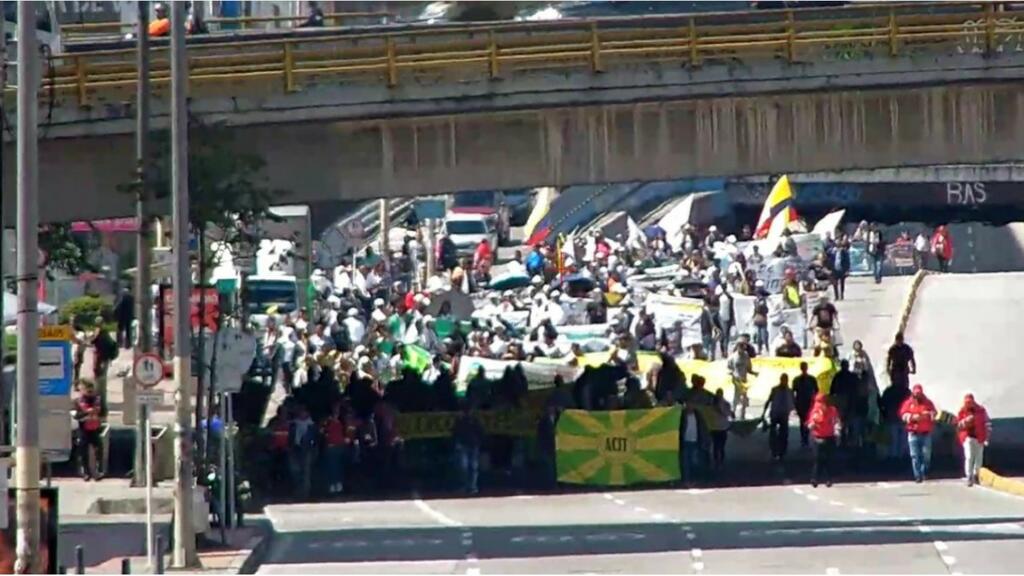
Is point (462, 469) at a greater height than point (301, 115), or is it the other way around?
point (301, 115)

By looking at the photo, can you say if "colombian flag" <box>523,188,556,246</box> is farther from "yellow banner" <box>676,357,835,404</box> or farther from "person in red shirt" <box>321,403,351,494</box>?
"person in red shirt" <box>321,403,351,494</box>

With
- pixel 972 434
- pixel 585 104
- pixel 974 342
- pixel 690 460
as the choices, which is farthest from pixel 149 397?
pixel 974 342

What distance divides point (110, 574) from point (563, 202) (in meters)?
52.4

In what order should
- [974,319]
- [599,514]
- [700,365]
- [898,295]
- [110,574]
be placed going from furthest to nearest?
[898,295] < [974,319] < [700,365] < [599,514] < [110,574]

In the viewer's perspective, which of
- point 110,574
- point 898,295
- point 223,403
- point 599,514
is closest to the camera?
point 110,574

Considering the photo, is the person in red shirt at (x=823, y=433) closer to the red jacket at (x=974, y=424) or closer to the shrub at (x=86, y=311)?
the red jacket at (x=974, y=424)

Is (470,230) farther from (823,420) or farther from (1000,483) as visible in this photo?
(1000,483)

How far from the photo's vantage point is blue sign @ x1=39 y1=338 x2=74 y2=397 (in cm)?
1948

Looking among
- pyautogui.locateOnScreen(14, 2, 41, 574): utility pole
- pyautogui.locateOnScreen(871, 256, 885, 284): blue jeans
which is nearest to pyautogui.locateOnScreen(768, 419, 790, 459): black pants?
pyautogui.locateOnScreen(14, 2, 41, 574): utility pole

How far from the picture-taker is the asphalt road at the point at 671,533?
79.3ft

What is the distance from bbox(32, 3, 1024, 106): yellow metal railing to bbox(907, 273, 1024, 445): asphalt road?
22.3ft

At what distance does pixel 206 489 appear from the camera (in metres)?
27.8

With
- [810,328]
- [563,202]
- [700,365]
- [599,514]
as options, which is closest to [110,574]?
[599,514]

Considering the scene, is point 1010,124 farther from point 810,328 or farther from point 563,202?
point 563,202
